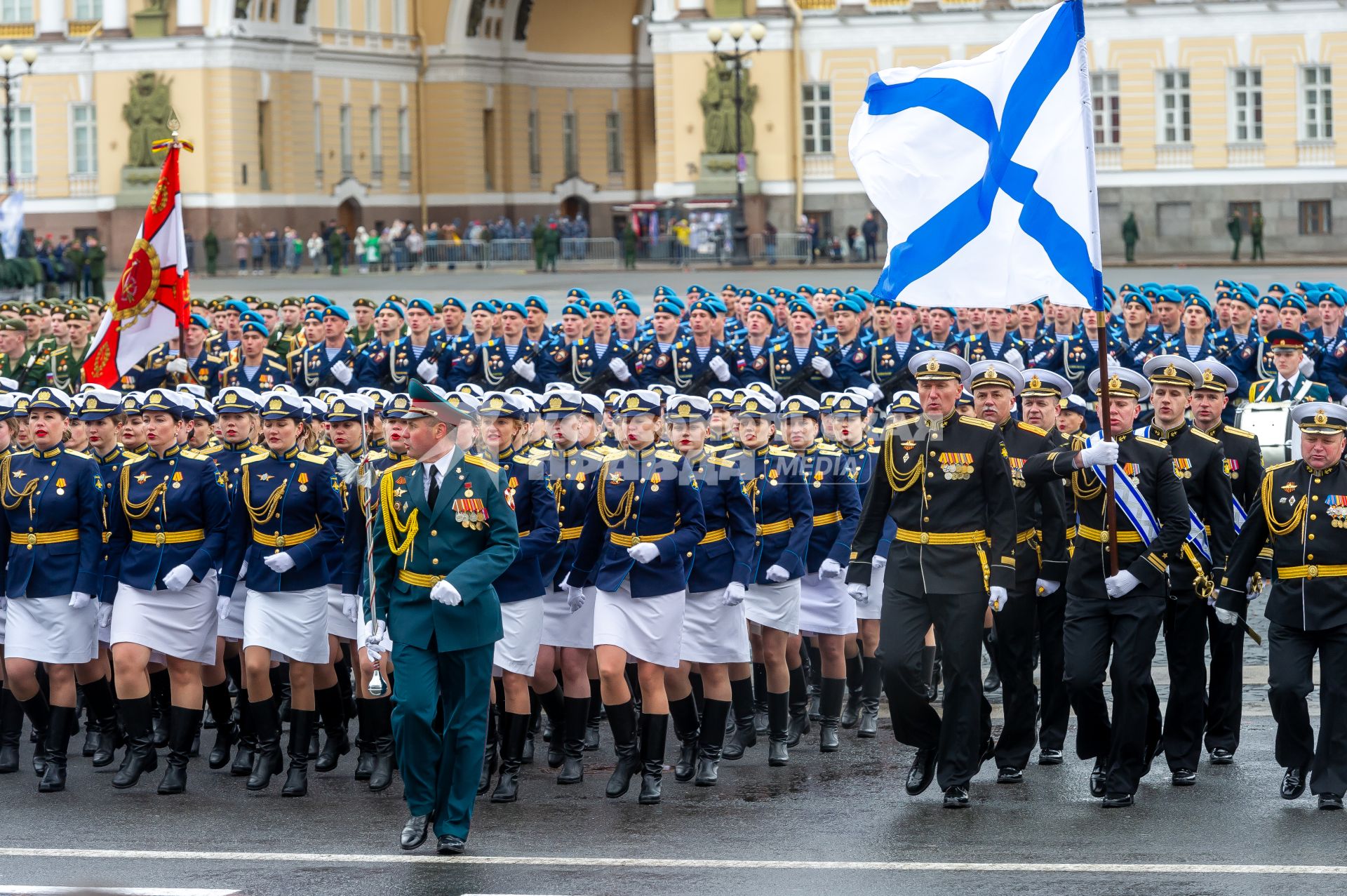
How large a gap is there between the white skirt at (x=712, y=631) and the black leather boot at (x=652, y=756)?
24.0 inches

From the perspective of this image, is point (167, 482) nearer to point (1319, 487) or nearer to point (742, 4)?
point (1319, 487)

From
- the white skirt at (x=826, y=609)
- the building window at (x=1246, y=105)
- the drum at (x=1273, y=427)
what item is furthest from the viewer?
the building window at (x=1246, y=105)

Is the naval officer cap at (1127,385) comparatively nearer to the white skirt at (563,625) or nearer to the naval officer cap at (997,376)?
the naval officer cap at (997,376)

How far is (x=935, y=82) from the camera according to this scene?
10.4 metres

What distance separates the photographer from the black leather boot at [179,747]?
10.4m

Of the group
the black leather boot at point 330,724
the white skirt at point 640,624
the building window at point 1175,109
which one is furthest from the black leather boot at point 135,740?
the building window at point 1175,109

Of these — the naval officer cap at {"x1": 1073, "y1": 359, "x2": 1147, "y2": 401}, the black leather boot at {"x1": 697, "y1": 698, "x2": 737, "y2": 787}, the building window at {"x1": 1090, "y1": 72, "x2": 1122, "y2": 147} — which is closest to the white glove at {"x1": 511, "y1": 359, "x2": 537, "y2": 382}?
the naval officer cap at {"x1": 1073, "y1": 359, "x2": 1147, "y2": 401}

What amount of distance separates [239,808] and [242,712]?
102cm

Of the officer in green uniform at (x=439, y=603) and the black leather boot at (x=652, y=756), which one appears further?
the black leather boot at (x=652, y=756)

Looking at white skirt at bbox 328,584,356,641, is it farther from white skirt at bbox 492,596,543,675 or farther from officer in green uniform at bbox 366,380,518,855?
officer in green uniform at bbox 366,380,518,855

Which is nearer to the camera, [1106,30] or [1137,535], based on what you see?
[1137,535]

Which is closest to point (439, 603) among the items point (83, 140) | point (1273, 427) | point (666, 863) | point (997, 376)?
point (666, 863)

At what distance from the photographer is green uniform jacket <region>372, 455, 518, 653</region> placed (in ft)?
29.7

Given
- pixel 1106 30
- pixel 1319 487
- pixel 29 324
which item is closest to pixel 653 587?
pixel 1319 487
